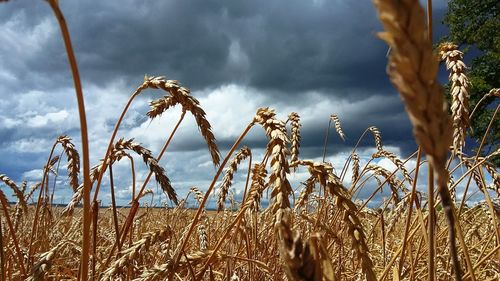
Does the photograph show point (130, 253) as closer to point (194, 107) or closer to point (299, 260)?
point (194, 107)

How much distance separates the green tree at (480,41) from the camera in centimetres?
2348

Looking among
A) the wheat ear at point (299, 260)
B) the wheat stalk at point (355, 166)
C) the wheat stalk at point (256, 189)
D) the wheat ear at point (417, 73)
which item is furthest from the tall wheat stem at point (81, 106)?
the wheat stalk at point (355, 166)

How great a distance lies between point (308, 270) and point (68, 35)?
0.67 m

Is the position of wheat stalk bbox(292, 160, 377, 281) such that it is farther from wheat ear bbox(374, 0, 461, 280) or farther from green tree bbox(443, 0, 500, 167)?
green tree bbox(443, 0, 500, 167)

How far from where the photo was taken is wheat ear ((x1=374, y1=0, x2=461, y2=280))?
1.53 feet

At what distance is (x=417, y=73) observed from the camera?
1.58 ft

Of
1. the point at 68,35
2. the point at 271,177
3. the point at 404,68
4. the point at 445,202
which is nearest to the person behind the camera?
the point at 404,68

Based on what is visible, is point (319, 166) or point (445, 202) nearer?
point (445, 202)

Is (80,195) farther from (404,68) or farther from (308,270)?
(404,68)

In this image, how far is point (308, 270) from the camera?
67 centimetres

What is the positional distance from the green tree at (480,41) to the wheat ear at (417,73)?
24.3 meters

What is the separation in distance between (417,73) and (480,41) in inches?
1104

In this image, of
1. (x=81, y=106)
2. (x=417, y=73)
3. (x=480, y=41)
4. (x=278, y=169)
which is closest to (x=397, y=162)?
(x=278, y=169)

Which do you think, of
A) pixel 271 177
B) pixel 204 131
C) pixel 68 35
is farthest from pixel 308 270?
pixel 204 131
